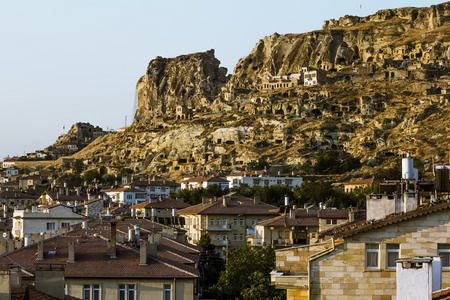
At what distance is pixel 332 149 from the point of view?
194 meters

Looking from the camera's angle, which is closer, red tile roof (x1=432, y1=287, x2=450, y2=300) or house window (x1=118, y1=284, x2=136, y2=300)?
red tile roof (x1=432, y1=287, x2=450, y2=300)

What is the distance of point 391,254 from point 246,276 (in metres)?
39.0

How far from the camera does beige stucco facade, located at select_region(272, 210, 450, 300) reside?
1827 centimetres

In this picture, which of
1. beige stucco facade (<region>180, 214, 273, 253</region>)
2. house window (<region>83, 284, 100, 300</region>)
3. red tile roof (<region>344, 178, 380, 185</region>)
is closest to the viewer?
house window (<region>83, 284, 100, 300</region>)

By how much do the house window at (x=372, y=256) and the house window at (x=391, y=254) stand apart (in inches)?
7.2

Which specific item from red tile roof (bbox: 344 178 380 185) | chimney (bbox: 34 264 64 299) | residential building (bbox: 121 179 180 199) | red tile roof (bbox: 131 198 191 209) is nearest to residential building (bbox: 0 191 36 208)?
residential building (bbox: 121 179 180 199)

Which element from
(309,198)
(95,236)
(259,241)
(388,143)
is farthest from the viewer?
(388,143)

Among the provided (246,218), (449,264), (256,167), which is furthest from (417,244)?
(256,167)

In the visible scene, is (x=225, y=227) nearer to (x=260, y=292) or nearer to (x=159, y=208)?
(x=159, y=208)

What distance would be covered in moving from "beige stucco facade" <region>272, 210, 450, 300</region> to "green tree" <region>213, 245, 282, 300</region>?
96.8 feet

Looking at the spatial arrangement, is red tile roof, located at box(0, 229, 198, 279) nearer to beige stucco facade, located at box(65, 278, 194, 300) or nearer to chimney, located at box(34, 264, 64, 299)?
beige stucco facade, located at box(65, 278, 194, 300)

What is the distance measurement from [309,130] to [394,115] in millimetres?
16301

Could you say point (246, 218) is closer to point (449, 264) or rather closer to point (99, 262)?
point (99, 262)

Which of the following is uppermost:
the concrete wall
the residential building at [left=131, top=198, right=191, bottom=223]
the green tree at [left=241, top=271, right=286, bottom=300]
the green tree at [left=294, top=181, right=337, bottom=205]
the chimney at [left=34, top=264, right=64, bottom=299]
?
the concrete wall
